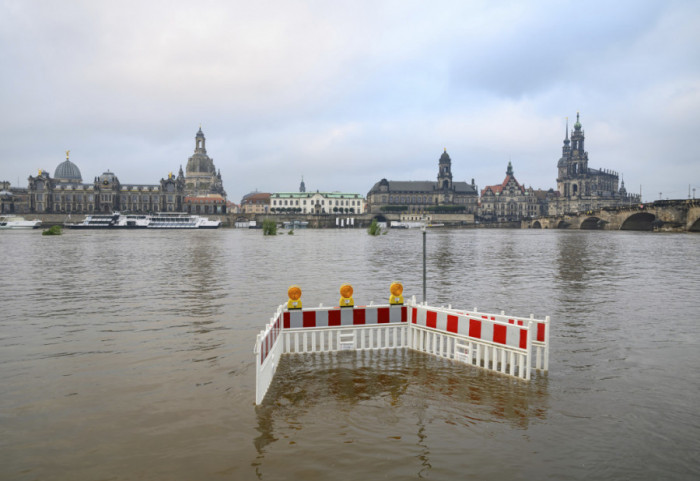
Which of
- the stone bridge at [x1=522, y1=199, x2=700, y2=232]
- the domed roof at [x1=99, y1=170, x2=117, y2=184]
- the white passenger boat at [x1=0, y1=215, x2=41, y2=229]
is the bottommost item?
the white passenger boat at [x1=0, y1=215, x2=41, y2=229]

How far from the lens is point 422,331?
10.4 m

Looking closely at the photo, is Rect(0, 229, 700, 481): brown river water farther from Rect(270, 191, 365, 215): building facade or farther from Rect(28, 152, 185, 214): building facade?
Rect(270, 191, 365, 215): building facade

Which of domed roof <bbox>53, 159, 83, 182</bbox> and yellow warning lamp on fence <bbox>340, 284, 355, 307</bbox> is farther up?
domed roof <bbox>53, 159, 83, 182</bbox>

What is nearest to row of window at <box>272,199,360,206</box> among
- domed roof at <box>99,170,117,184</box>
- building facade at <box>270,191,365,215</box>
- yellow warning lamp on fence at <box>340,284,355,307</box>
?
building facade at <box>270,191,365,215</box>

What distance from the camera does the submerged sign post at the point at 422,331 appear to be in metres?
8.87

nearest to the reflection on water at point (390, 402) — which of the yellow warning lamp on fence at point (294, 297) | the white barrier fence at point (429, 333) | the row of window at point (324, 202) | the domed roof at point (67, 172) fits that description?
the white barrier fence at point (429, 333)

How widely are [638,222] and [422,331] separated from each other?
404 ft

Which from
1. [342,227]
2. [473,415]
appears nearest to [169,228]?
[342,227]

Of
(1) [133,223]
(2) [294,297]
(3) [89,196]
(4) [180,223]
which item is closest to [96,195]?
(3) [89,196]

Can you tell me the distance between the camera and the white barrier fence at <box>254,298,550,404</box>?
884cm

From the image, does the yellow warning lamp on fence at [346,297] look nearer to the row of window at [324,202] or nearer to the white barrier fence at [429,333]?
the white barrier fence at [429,333]

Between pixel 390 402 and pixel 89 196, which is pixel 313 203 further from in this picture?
pixel 390 402

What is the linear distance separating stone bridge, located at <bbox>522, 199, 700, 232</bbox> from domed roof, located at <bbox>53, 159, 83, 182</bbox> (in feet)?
523

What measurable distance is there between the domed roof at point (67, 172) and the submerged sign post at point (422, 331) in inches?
7713
